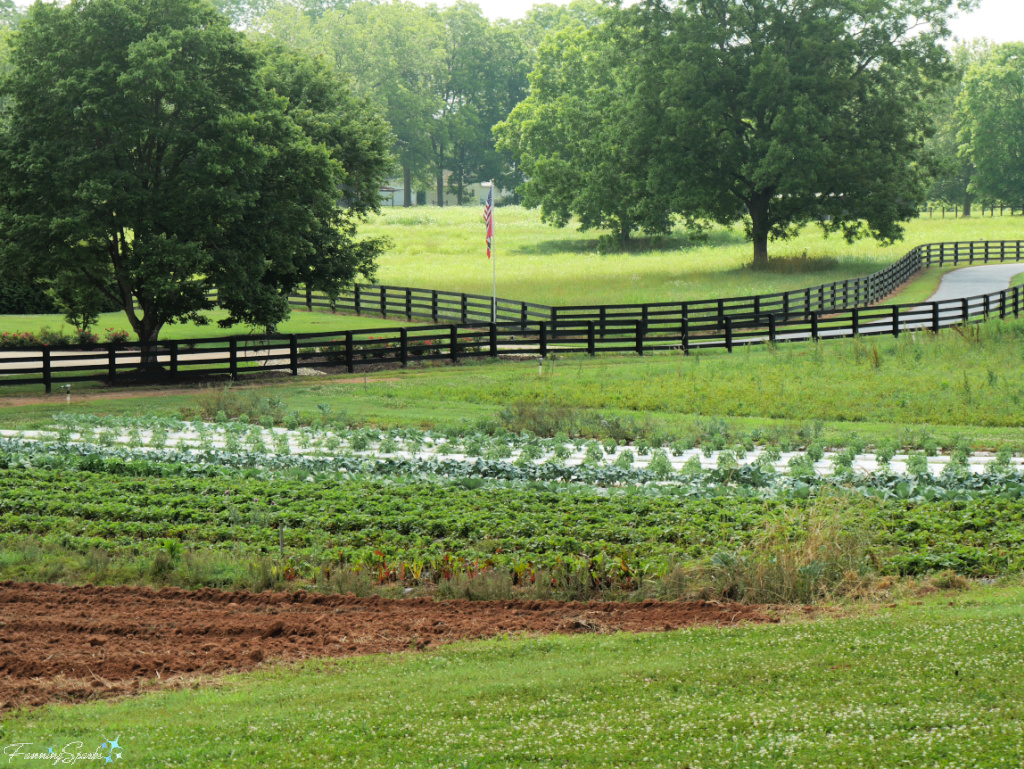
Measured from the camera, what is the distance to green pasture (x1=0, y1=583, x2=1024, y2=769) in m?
5.30

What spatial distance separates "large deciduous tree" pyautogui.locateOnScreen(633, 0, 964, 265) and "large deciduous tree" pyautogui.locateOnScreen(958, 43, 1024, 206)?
45.1 metres

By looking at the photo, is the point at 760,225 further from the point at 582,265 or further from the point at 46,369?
the point at 46,369

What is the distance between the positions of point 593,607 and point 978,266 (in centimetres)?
6210

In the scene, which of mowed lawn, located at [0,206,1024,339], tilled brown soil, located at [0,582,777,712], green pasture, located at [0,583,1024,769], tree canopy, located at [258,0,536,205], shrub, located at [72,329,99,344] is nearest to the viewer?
green pasture, located at [0,583,1024,769]

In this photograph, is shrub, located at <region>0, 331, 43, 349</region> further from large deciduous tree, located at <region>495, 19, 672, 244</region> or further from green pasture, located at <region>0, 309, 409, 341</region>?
large deciduous tree, located at <region>495, 19, 672, 244</region>

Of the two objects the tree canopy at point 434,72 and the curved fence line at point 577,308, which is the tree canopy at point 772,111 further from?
the tree canopy at point 434,72

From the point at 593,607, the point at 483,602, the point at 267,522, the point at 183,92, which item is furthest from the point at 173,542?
the point at 183,92

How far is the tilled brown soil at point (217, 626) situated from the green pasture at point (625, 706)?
0.42m

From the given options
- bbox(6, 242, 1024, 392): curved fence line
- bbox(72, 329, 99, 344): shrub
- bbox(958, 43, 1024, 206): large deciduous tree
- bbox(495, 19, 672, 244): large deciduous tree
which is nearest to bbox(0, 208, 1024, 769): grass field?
bbox(6, 242, 1024, 392): curved fence line

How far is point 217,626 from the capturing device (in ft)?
27.3

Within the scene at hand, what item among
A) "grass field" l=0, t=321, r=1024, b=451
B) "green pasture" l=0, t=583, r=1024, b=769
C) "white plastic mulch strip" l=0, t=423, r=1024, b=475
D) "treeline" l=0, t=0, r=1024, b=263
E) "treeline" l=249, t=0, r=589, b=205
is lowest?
"green pasture" l=0, t=583, r=1024, b=769

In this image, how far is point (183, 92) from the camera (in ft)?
83.7

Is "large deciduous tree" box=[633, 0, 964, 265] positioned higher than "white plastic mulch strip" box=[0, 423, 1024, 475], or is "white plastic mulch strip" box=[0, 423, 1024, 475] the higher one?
"large deciduous tree" box=[633, 0, 964, 265]

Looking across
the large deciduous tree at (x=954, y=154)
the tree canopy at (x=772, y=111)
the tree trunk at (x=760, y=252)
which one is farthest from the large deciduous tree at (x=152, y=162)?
the large deciduous tree at (x=954, y=154)
